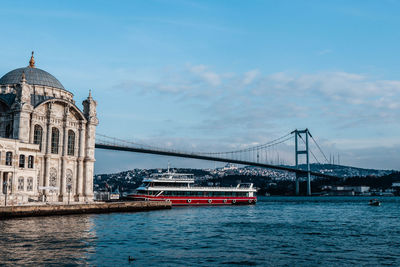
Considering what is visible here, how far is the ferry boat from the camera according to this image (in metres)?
47.6

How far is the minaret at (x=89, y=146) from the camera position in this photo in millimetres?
39906

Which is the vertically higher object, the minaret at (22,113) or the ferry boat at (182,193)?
the minaret at (22,113)

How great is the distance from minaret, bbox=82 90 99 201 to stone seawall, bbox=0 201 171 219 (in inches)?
162

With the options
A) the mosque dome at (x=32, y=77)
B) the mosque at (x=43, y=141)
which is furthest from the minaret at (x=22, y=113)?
the mosque dome at (x=32, y=77)

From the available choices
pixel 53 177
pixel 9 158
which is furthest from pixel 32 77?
pixel 9 158

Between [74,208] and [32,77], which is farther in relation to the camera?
[32,77]

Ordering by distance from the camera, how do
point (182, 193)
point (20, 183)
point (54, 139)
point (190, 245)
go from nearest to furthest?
point (190, 245), point (20, 183), point (54, 139), point (182, 193)

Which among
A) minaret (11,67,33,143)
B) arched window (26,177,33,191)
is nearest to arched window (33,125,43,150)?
minaret (11,67,33,143)

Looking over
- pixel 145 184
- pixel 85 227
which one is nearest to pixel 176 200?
pixel 145 184

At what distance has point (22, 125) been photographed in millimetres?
34219

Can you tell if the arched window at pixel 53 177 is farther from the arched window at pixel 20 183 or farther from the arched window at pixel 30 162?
the arched window at pixel 20 183

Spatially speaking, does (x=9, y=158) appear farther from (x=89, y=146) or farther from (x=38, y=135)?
(x=89, y=146)

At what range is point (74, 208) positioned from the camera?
32.9 m

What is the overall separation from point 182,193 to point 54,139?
18.0m
